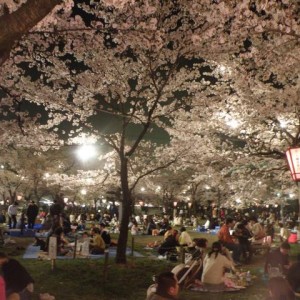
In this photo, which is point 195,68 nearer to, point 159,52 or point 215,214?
point 159,52

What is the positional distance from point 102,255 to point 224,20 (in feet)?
31.2

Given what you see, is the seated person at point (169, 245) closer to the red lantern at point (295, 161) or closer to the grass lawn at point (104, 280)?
the grass lawn at point (104, 280)

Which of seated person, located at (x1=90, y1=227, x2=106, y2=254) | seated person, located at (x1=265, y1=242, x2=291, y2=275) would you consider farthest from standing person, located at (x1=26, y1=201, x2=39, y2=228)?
seated person, located at (x1=265, y1=242, x2=291, y2=275)

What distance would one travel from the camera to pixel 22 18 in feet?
15.9

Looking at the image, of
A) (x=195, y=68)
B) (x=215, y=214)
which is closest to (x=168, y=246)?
(x=195, y=68)

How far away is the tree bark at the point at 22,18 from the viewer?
4777 mm

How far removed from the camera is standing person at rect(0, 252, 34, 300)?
22.4ft

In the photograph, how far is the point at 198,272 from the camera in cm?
1038

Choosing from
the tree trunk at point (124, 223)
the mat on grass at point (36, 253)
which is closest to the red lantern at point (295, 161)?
the tree trunk at point (124, 223)

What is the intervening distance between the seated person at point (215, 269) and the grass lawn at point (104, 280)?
0.97ft

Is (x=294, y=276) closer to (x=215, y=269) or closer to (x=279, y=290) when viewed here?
(x=215, y=269)

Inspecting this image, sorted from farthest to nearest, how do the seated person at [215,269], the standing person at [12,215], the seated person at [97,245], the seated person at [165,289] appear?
the standing person at [12,215] < the seated person at [97,245] < the seated person at [215,269] < the seated person at [165,289]

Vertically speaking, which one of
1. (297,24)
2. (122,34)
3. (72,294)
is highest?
(122,34)

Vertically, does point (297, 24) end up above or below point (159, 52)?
below
